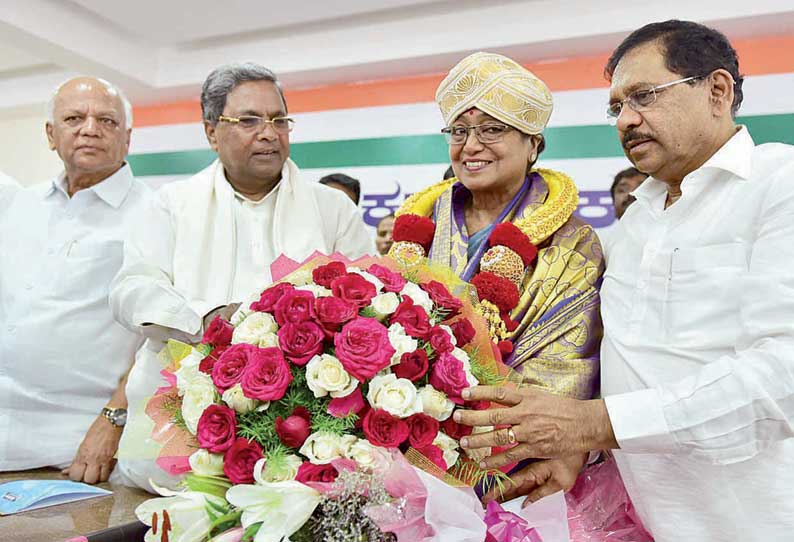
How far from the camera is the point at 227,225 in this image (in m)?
2.77

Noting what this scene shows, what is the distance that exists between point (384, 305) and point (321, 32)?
21.4 feet

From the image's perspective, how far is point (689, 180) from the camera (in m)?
1.95

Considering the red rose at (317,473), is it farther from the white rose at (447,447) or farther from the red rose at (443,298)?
→ the red rose at (443,298)

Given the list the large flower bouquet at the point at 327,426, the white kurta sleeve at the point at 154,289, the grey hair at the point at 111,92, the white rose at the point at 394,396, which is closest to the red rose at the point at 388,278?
the large flower bouquet at the point at 327,426

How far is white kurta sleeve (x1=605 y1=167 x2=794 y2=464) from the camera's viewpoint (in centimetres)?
159

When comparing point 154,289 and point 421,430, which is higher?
point 154,289

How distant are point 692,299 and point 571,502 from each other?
632mm

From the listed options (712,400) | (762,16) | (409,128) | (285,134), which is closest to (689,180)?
(712,400)

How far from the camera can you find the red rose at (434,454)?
152cm

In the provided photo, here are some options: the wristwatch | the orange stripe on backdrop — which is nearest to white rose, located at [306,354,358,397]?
the wristwatch

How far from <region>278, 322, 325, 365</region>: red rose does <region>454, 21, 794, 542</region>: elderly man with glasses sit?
345 mm

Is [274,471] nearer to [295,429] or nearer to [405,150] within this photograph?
[295,429]

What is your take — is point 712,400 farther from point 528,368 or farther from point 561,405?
point 528,368

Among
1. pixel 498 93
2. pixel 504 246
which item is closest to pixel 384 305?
pixel 504 246
